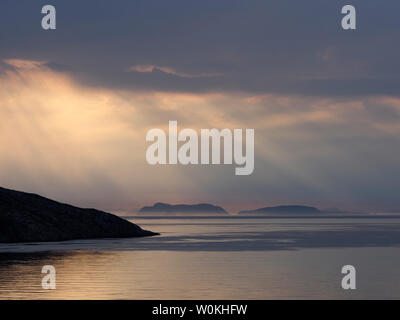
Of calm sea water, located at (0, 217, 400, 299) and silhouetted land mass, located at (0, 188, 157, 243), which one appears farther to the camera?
silhouetted land mass, located at (0, 188, 157, 243)

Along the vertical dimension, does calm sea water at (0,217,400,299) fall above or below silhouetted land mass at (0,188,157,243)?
below

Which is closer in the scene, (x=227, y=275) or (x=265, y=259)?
(x=227, y=275)

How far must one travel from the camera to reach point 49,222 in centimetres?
11444

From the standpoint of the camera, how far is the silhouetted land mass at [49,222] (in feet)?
350

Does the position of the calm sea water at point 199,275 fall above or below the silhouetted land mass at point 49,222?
below

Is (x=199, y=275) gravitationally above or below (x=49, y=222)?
below

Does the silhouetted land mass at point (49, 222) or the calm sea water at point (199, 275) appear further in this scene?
the silhouetted land mass at point (49, 222)

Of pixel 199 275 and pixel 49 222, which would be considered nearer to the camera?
pixel 199 275

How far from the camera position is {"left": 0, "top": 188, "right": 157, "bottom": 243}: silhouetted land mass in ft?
350

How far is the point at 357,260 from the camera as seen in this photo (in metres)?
67.2
